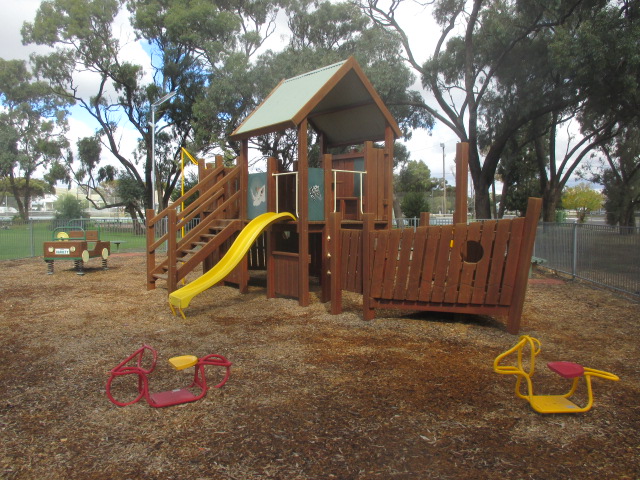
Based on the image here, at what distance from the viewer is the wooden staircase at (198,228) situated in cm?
941

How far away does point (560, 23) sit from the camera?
1873 cm

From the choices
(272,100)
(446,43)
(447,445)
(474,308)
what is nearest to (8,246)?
(272,100)

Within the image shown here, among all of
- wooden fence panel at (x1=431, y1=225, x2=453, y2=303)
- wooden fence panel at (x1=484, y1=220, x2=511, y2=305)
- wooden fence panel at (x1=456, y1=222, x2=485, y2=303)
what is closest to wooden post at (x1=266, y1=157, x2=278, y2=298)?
wooden fence panel at (x1=431, y1=225, x2=453, y2=303)

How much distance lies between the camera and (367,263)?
24.2 feet

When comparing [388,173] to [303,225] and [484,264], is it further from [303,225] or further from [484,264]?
[484,264]

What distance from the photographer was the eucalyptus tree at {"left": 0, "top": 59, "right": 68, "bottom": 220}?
45562mm

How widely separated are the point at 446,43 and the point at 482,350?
23335 mm

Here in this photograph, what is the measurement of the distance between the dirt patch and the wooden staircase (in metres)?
1.57

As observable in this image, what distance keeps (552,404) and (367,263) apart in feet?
12.1

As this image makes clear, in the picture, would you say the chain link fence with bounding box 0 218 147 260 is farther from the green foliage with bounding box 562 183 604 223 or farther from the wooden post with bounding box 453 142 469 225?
the green foliage with bounding box 562 183 604 223

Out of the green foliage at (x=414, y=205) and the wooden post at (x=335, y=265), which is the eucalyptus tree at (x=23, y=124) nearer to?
the green foliage at (x=414, y=205)

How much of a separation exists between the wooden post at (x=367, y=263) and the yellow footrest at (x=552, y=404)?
3.47m

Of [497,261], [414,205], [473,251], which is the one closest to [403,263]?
[473,251]

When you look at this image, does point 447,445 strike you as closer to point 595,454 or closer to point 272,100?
point 595,454
